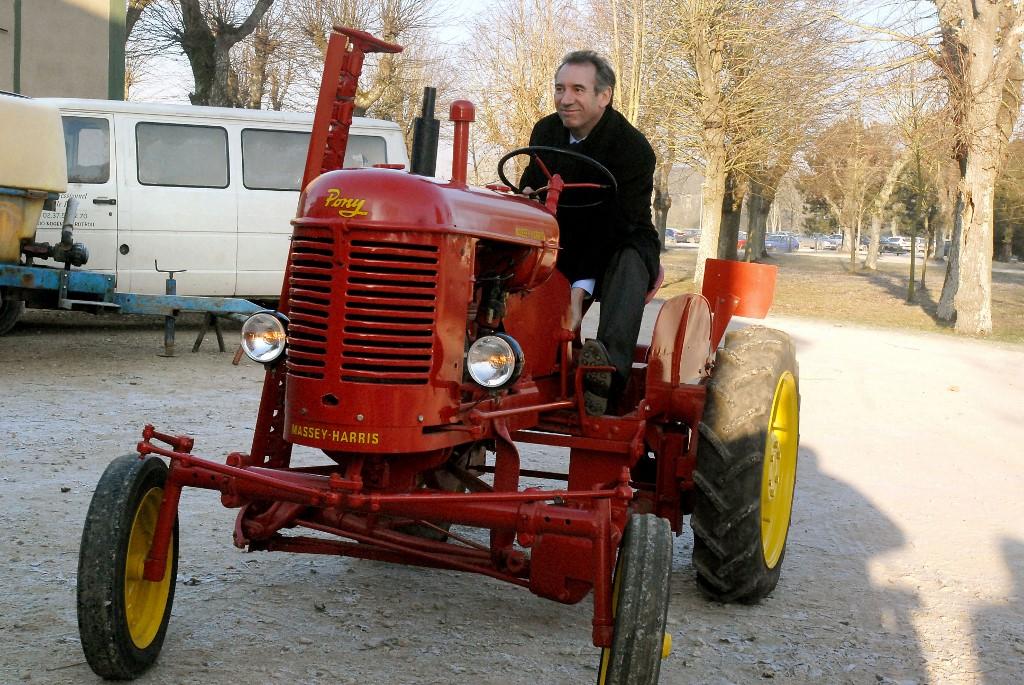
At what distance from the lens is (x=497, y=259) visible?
13.1 feet

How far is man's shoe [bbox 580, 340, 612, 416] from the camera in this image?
4.46m

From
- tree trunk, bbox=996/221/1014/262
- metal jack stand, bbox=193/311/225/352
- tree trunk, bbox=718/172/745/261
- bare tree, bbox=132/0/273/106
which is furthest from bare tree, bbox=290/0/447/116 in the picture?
tree trunk, bbox=996/221/1014/262

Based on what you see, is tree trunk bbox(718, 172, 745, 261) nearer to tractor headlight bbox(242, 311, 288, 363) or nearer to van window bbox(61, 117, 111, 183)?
van window bbox(61, 117, 111, 183)

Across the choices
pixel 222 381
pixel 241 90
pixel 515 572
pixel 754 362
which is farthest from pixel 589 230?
pixel 241 90

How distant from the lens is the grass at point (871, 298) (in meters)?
22.4

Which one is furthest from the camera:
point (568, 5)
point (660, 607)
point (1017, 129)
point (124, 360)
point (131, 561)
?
point (568, 5)

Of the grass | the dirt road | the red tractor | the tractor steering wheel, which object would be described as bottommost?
→ the grass

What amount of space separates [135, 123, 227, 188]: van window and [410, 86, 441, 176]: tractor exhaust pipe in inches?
354

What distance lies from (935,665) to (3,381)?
782 cm

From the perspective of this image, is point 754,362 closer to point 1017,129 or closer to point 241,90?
point 1017,129

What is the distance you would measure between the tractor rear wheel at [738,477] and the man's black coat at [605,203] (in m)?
0.58

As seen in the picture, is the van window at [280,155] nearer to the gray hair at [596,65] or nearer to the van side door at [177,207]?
the van side door at [177,207]

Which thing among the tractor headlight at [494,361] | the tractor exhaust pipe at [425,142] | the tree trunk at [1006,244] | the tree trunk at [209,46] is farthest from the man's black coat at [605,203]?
the tree trunk at [1006,244]

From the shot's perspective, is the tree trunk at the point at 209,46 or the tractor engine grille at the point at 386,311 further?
the tree trunk at the point at 209,46
